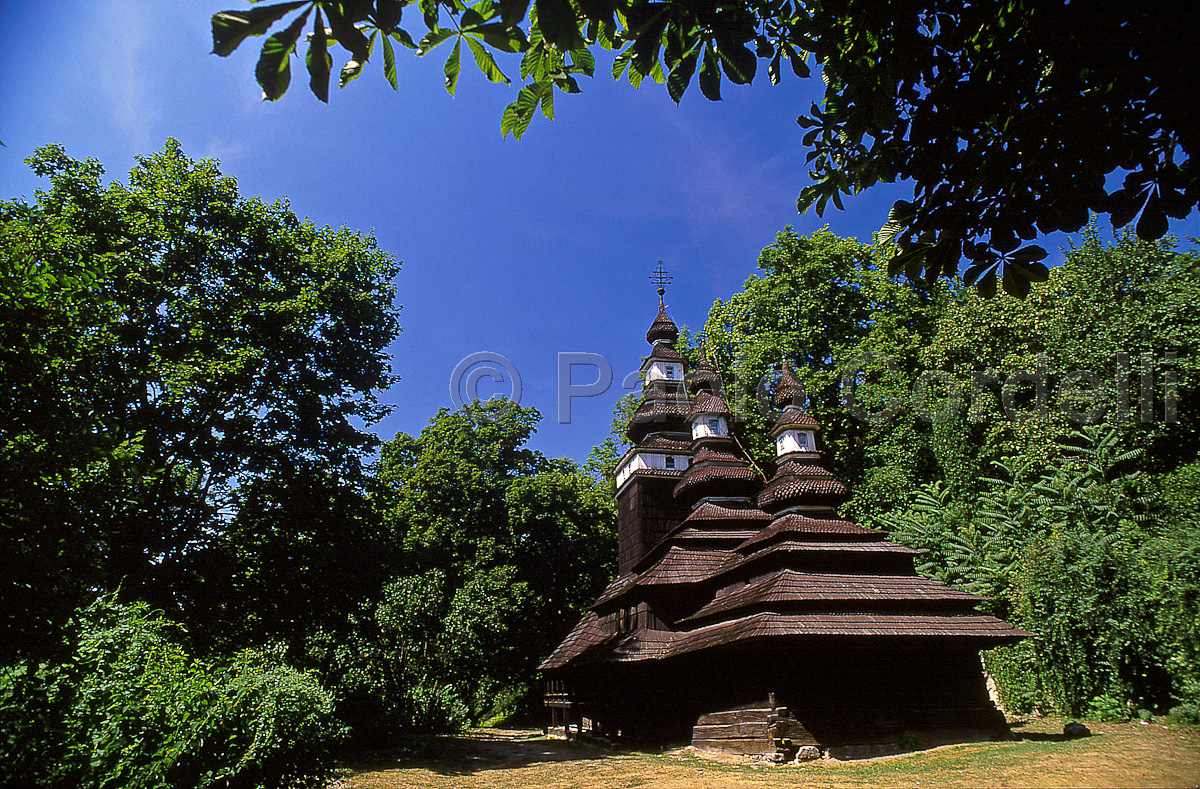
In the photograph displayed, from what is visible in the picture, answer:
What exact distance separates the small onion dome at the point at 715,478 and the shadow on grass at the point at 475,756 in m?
8.34

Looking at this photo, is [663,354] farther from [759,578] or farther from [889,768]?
[889,768]

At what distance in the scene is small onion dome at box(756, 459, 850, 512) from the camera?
18047 millimetres

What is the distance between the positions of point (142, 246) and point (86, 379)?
12.3 metres

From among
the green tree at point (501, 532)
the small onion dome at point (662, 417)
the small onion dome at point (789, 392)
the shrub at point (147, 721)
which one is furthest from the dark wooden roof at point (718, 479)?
the shrub at point (147, 721)

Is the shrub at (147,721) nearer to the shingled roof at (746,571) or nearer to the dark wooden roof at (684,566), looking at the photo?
the shingled roof at (746,571)

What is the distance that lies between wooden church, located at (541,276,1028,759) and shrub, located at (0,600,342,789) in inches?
339

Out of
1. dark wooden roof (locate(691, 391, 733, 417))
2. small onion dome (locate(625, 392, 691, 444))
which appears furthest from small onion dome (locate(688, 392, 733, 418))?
small onion dome (locate(625, 392, 691, 444))

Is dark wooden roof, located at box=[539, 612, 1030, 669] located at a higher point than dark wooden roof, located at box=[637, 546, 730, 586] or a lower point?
lower

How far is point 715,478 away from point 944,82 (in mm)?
17156

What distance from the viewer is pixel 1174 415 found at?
58.7 feet

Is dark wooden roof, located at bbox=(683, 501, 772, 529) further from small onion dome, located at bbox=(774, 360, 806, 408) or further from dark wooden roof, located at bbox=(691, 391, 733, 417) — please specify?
small onion dome, located at bbox=(774, 360, 806, 408)

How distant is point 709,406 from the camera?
22.4 metres

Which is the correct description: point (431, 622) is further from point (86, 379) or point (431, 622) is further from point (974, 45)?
point (974, 45)

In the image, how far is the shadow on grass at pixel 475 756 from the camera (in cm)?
1463
